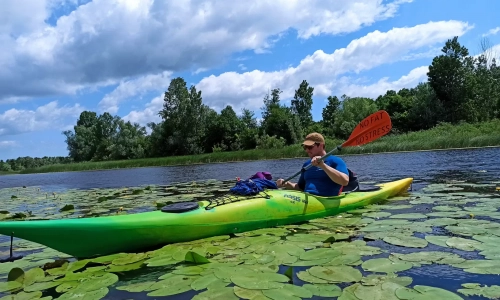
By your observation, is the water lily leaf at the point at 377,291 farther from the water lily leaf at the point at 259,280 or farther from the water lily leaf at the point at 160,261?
the water lily leaf at the point at 160,261

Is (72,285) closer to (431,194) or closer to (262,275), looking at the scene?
(262,275)

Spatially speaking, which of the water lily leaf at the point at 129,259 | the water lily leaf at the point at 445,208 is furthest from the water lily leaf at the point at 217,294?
the water lily leaf at the point at 445,208

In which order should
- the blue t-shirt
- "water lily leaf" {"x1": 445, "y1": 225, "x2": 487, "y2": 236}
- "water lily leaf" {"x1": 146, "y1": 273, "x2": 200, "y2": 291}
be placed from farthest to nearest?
the blue t-shirt, "water lily leaf" {"x1": 445, "y1": 225, "x2": 487, "y2": 236}, "water lily leaf" {"x1": 146, "y1": 273, "x2": 200, "y2": 291}

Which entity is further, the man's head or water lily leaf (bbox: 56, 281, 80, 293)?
the man's head

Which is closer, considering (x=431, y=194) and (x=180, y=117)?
(x=431, y=194)

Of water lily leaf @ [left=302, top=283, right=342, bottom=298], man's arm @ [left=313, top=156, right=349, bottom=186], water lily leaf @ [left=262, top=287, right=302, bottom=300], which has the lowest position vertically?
water lily leaf @ [left=302, top=283, right=342, bottom=298]

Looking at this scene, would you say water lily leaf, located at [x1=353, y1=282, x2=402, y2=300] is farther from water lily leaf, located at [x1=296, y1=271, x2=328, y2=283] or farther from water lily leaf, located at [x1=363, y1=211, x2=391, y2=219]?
water lily leaf, located at [x1=363, y1=211, x2=391, y2=219]

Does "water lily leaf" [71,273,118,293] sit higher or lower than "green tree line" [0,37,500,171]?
lower

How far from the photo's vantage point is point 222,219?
417cm

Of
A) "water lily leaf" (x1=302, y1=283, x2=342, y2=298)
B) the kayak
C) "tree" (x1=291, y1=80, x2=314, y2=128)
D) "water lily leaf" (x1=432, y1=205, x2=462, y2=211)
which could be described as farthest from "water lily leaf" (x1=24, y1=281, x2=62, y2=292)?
"tree" (x1=291, y1=80, x2=314, y2=128)

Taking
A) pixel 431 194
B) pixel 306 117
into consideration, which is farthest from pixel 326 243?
pixel 306 117

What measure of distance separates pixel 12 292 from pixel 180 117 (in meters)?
45.2

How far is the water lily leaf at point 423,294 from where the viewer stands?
2.24 meters

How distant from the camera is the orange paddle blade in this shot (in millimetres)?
5824
